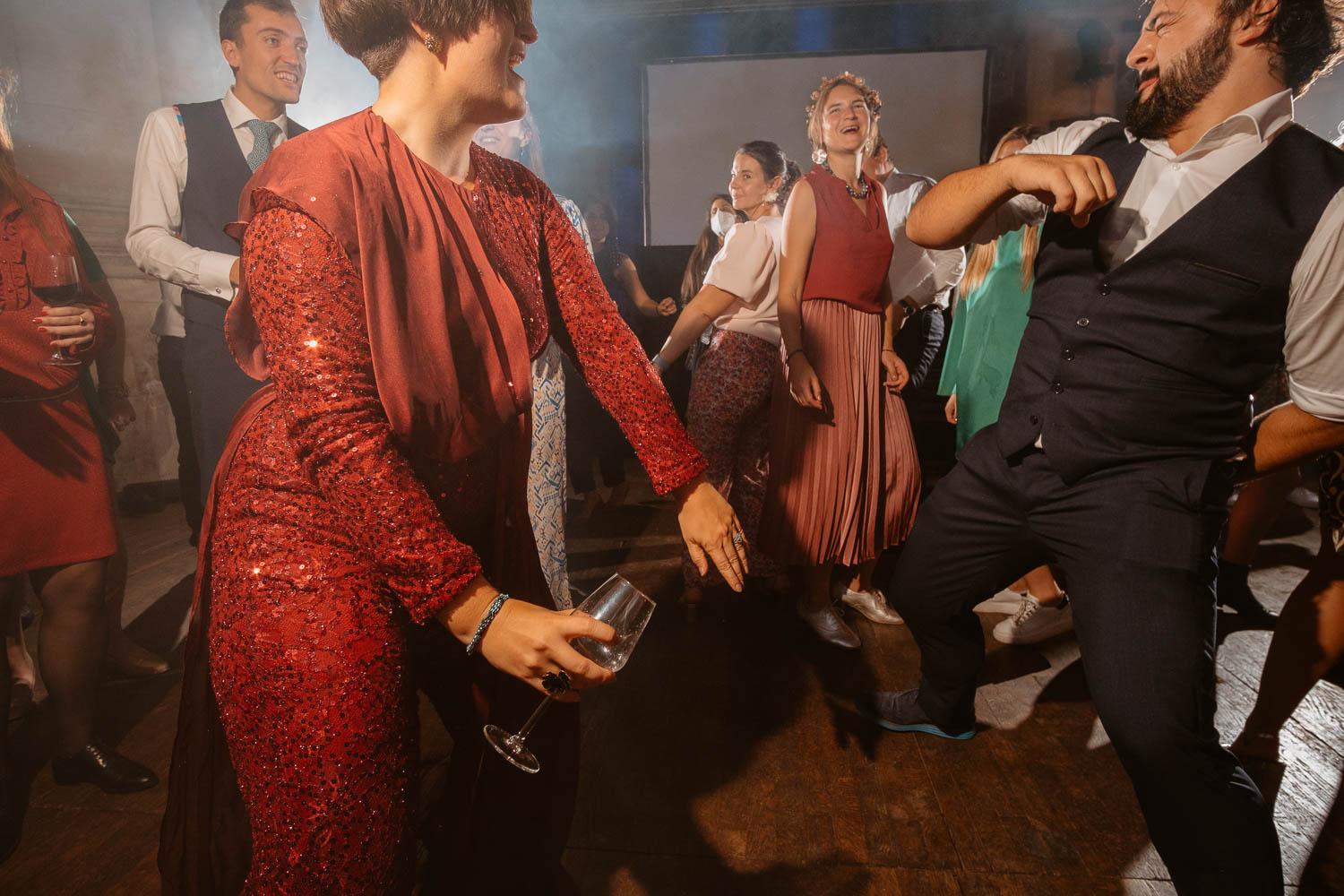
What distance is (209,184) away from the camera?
1.95 metres

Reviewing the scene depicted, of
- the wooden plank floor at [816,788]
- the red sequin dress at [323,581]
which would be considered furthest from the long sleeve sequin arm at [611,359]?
the wooden plank floor at [816,788]

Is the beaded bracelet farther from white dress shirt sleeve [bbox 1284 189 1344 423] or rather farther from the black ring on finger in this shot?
white dress shirt sleeve [bbox 1284 189 1344 423]

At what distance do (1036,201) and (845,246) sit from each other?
2.76 ft

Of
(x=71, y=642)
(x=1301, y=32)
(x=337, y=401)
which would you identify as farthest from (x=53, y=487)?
(x=1301, y=32)

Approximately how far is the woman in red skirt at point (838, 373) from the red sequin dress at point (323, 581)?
163cm

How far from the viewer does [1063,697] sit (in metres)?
2.29

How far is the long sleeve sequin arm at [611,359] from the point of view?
1.17 m

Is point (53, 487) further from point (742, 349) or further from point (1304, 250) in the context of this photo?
point (1304, 250)

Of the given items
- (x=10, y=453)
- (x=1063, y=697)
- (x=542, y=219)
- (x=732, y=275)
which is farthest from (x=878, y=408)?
(x=10, y=453)

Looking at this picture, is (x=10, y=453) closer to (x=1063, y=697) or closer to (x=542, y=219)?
(x=542, y=219)

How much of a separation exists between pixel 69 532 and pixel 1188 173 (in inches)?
106

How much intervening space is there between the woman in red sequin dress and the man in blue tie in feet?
4.02

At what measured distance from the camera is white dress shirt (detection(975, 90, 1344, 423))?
113 centimetres

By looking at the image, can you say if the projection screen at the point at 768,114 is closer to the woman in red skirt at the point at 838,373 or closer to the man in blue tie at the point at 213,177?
the woman in red skirt at the point at 838,373
